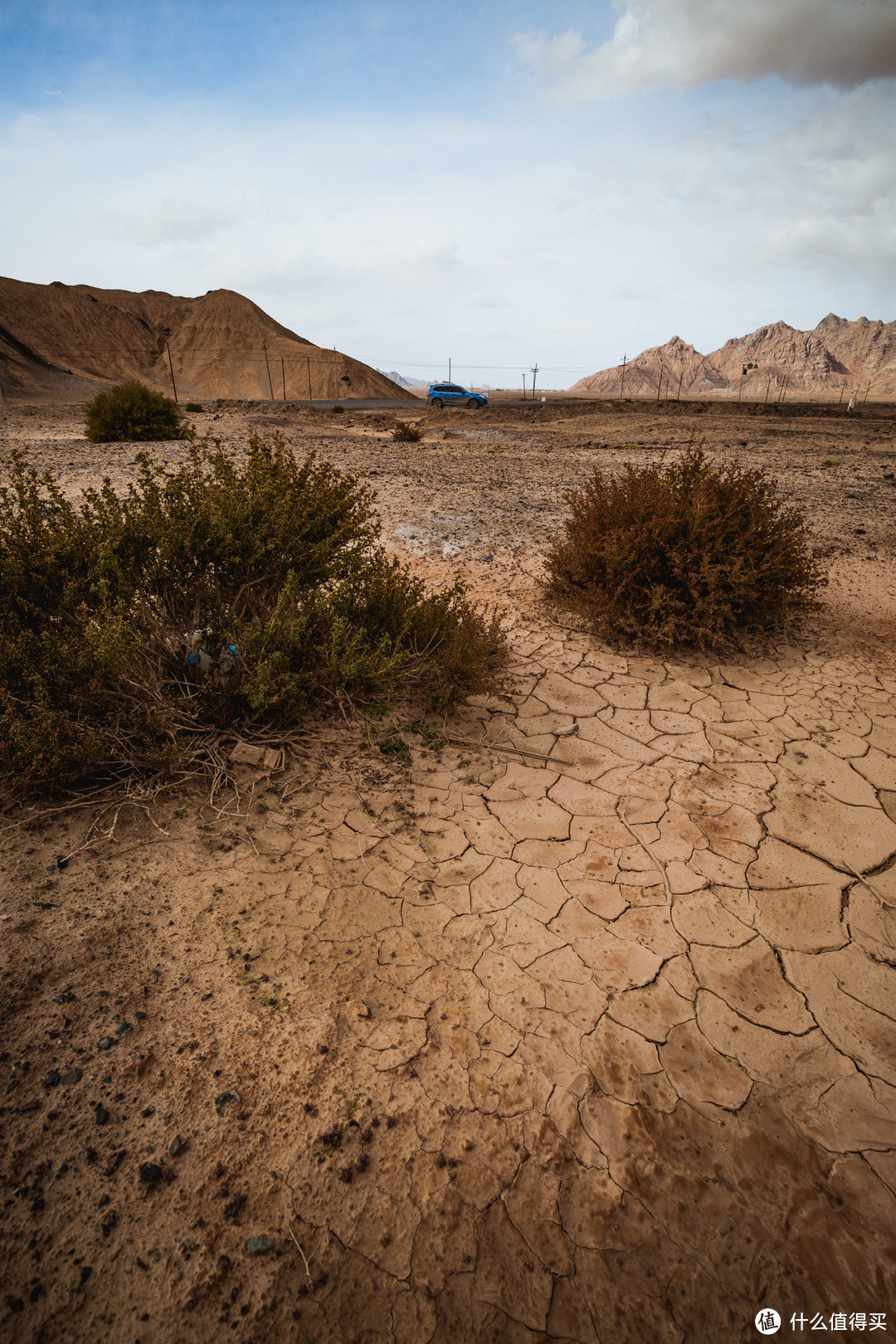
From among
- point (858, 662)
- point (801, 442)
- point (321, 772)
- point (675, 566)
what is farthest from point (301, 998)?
point (801, 442)

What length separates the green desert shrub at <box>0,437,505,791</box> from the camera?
229 cm

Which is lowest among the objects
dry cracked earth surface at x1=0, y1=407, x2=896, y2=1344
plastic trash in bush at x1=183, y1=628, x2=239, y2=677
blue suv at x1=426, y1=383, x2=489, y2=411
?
dry cracked earth surface at x1=0, y1=407, x2=896, y2=1344

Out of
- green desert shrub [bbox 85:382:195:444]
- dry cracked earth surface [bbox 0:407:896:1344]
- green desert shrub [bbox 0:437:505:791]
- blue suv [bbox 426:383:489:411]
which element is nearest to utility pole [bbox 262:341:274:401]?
blue suv [bbox 426:383:489:411]

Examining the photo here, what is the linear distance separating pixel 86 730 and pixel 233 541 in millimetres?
1113

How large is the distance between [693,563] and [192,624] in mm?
3161

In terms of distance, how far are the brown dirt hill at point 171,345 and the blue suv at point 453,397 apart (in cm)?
1663

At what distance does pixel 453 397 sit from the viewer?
30.1 m

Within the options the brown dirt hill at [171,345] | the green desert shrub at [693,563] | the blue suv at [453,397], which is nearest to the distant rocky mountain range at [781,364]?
the brown dirt hill at [171,345]

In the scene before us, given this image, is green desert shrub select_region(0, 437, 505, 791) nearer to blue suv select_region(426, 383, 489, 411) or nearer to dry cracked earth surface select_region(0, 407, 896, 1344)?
dry cracked earth surface select_region(0, 407, 896, 1344)

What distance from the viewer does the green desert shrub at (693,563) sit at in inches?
155

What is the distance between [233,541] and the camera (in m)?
2.92

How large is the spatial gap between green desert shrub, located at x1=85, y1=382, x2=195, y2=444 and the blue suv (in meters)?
17.5

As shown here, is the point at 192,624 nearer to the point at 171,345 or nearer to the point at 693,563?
the point at 693,563

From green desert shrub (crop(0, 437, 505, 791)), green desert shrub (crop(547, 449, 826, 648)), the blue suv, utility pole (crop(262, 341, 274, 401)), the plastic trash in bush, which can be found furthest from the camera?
utility pole (crop(262, 341, 274, 401))
